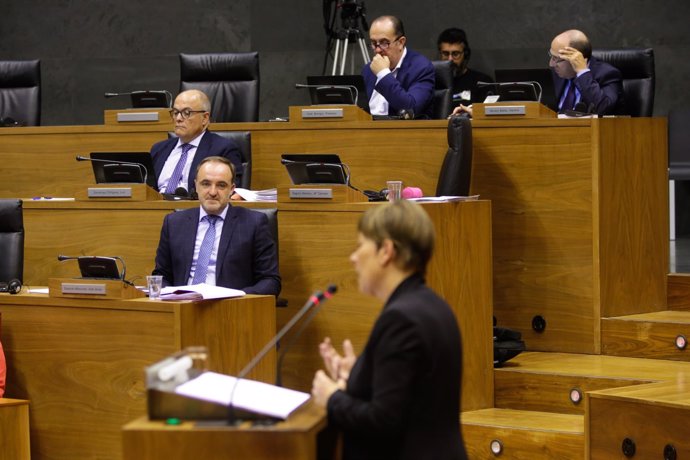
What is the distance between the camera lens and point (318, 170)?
4.18m

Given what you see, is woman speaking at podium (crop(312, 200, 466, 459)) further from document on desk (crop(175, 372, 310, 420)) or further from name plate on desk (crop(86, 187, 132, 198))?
name plate on desk (crop(86, 187, 132, 198))

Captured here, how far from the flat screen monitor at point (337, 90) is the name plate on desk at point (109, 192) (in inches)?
41.1

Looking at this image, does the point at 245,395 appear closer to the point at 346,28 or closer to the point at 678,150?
the point at 678,150

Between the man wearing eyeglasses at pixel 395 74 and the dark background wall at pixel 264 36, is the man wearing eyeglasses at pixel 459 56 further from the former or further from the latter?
the man wearing eyeglasses at pixel 395 74

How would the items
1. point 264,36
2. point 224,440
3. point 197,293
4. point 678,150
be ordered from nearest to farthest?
A: point 224,440, point 197,293, point 678,150, point 264,36

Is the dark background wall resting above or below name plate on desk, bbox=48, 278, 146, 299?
above

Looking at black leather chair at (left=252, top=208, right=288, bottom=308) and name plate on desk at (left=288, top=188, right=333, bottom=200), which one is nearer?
name plate on desk at (left=288, top=188, right=333, bottom=200)

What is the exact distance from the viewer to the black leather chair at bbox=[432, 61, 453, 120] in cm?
568

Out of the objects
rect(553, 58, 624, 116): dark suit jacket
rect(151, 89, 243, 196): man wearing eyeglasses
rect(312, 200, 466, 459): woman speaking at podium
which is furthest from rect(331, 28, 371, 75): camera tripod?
rect(312, 200, 466, 459): woman speaking at podium

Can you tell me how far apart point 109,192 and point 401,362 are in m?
2.78

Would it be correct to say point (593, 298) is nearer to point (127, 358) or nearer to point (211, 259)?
point (211, 259)

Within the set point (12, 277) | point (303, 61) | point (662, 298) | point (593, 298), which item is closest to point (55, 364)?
point (12, 277)

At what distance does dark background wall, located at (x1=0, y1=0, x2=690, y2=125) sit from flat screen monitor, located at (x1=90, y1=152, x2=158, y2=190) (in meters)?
2.83

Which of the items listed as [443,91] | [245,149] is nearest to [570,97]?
[443,91]
